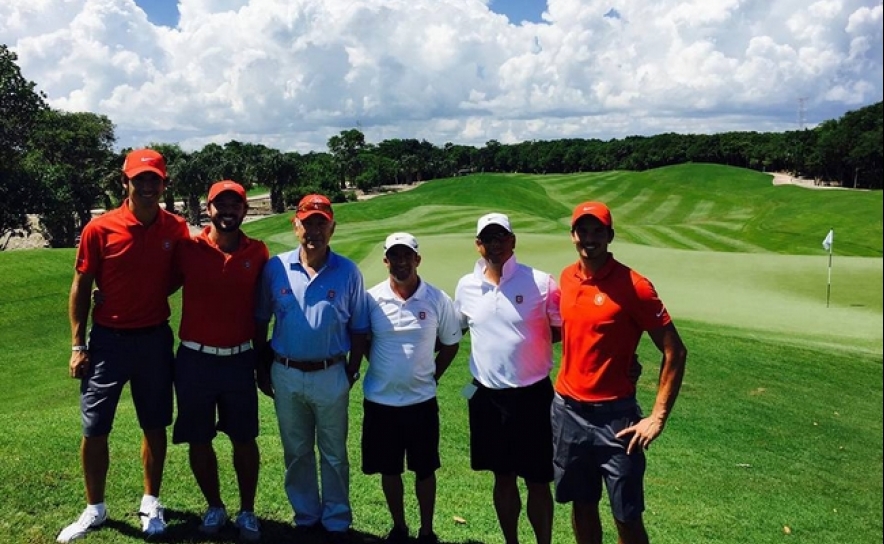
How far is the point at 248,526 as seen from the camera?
207 inches

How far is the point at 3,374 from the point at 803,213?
44235 mm

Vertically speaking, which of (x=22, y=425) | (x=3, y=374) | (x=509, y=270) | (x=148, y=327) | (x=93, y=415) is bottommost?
(x=3, y=374)

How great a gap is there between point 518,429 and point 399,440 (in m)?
0.97

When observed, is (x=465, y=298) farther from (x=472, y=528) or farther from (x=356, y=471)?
(x=356, y=471)

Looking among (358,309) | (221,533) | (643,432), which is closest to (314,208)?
(358,309)

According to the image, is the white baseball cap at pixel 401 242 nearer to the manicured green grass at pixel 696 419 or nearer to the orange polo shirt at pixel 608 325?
the orange polo shirt at pixel 608 325

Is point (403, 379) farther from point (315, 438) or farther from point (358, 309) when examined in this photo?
point (315, 438)

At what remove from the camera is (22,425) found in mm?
7895

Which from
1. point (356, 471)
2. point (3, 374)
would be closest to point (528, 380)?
point (356, 471)

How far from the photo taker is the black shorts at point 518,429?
5.09 meters

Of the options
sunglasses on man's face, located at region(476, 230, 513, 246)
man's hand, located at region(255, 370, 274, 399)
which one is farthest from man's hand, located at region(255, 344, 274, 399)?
sunglasses on man's face, located at region(476, 230, 513, 246)

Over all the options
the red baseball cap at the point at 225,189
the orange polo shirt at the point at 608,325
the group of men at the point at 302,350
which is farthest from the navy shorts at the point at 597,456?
the red baseball cap at the point at 225,189

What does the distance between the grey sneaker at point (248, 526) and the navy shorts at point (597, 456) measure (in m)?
2.43

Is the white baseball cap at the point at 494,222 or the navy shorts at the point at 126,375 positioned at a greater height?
the white baseball cap at the point at 494,222
